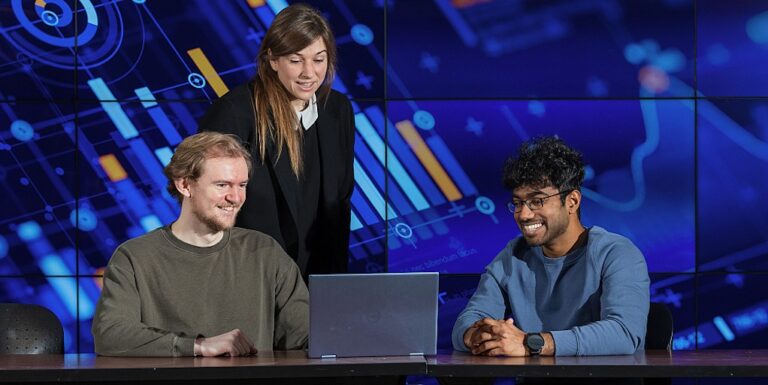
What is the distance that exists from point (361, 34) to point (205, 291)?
2418mm

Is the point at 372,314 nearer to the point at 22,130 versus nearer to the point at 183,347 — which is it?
the point at 183,347

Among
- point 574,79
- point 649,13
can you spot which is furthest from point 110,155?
point 649,13

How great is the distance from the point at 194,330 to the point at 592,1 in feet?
9.64

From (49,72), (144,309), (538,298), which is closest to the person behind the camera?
(144,309)

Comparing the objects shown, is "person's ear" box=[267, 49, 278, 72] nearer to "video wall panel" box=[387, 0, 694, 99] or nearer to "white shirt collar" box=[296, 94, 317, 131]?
"white shirt collar" box=[296, 94, 317, 131]

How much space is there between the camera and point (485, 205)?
5117 mm

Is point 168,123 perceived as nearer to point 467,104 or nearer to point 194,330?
point 467,104

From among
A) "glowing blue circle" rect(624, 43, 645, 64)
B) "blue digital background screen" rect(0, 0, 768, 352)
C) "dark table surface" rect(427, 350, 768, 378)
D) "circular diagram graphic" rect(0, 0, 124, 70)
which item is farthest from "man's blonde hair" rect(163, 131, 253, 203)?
"glowing blue circle" rect(624, 43, 645, 64)

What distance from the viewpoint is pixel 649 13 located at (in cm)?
508

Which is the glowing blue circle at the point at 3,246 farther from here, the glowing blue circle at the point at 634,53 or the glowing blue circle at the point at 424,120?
the glowing blue circle at the point at 634,53

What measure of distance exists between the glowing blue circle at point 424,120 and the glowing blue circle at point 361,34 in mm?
397

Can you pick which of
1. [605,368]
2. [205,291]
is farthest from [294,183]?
[605,368]

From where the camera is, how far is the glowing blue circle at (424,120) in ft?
16.6

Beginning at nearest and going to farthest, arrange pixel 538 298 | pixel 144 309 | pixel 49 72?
pixel 144 309
pixel 538 298
pixel 49 72
